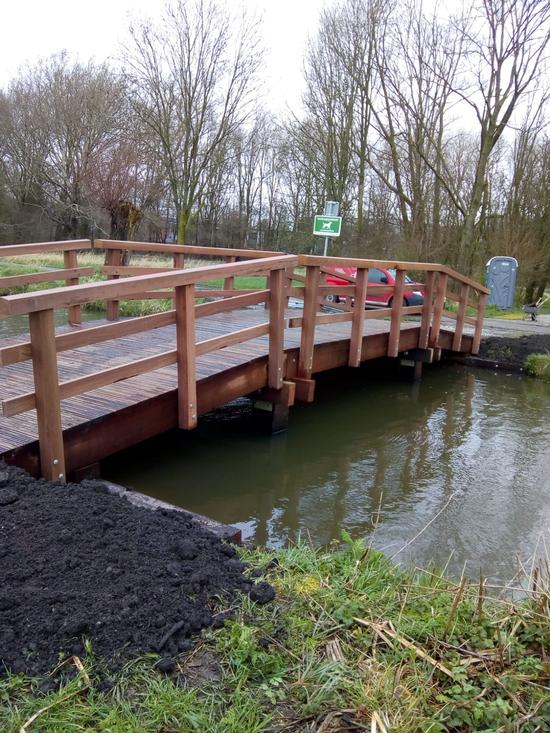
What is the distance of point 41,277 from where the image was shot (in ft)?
22.2

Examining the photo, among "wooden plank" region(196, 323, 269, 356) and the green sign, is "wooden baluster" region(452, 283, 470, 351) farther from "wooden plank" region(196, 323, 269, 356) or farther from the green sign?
"wooden plank" region(196, 323, 269, 356)

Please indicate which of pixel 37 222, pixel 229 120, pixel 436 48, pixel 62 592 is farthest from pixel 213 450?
pixel 37 222

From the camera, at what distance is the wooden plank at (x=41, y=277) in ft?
19.9

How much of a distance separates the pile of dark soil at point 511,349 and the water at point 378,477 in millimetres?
2752

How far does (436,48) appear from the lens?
18.4m

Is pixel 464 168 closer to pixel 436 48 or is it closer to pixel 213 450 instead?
pixel 436 48

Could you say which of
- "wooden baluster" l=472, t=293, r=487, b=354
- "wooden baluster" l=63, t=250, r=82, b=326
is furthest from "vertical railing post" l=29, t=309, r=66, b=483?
"wooden baluster" l=472, t=293, r=487, b=354

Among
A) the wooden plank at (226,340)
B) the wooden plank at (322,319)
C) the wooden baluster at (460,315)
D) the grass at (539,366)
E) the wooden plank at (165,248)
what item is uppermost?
the wooden plank at (165,248)

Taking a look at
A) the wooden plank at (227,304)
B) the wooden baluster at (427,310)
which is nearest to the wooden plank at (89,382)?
the wooden plank at (227,304)

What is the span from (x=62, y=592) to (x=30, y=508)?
885 mm

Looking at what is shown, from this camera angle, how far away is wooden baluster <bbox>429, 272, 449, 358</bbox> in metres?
9.98

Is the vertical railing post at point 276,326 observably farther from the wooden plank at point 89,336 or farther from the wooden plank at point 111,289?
the wooden plank at point 89,336

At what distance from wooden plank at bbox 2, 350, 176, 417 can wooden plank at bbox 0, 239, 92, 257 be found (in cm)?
269

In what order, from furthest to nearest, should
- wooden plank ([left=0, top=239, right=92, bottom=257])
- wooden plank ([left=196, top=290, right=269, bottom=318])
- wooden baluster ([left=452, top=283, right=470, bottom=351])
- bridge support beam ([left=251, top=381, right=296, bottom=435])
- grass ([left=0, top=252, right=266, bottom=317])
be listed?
grass ([left=0, top=252, right=266, bottom=317]), wooden baluster ([left=452, top=283, right=470, bottom=351]), bridge support beam ([left=251, top=381, right=296, bottom=435]), wooden plank ([left=0, top=239, right=92, bottom=257]), wooden plank ([left=196, top=290, right=269, bottom=318])
